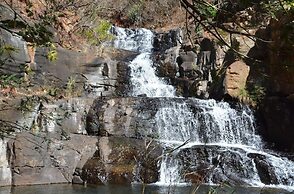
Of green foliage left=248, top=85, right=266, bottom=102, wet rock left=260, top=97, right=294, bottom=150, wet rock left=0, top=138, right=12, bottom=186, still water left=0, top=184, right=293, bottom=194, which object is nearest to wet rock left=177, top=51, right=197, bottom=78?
green foliage left=248, top=85, right=266, bottom=102

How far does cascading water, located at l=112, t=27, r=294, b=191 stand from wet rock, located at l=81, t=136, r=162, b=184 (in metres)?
0.30

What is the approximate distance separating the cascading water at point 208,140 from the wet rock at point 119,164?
303 millimetres

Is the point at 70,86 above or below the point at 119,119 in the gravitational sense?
above

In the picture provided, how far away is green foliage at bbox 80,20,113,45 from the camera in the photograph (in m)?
17.1

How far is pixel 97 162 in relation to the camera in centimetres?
1074

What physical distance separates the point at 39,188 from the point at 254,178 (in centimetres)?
460

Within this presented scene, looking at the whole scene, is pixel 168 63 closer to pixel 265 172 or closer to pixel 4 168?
pixel 265 172

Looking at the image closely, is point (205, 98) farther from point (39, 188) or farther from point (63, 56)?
point (39, 188)

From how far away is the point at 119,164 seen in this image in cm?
1066

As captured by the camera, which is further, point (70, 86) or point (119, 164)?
point (70, 86)

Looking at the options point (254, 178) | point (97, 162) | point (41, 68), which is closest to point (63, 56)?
point (41, 68)

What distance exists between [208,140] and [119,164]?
308cm

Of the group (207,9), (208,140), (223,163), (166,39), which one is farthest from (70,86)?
(207,9)

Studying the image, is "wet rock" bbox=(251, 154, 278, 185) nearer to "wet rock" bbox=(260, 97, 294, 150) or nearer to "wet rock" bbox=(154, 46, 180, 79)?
"wet rock" bbox=(260, 97, 294, 150)
